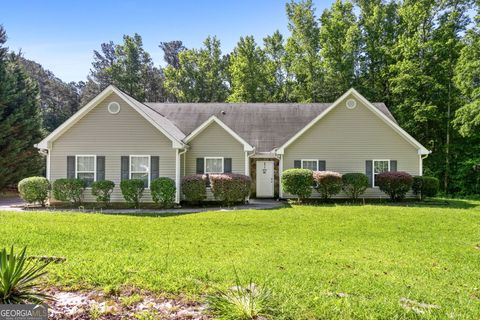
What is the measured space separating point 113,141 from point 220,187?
18.4 feet

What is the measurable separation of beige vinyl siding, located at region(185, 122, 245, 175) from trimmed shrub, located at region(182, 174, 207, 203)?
1647 mm

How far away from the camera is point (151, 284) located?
4.52m

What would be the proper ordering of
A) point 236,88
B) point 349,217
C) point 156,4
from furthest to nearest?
point 236,88 < point 156,4 < point 349,217

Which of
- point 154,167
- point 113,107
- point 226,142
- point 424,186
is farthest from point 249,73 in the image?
point 424,186

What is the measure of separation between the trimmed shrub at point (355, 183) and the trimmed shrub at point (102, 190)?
11501 millimetres

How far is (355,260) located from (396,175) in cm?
1200

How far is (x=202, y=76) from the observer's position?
39062 mm

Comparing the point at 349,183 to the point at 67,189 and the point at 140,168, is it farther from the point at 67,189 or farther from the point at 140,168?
the point at 67,189

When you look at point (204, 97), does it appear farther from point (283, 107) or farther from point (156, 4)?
point (156, 4)

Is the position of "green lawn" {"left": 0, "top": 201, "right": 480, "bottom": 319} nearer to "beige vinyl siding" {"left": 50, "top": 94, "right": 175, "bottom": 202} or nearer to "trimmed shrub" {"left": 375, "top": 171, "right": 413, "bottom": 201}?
"trimmed shrub" {"left": 375, "top": 171, "right": 413, "bottom": 201}

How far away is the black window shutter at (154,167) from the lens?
16.3 meters

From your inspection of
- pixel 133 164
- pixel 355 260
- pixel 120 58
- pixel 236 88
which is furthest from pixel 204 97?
pixel 355 260

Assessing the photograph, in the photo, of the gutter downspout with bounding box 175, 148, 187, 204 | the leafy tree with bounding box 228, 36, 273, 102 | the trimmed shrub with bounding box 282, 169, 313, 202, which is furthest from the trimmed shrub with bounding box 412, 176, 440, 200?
the leafy tree with bounding box 228, 36, 273, 102

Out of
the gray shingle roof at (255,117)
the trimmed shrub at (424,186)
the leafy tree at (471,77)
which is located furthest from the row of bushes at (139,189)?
the leafy tree at (471,77)
